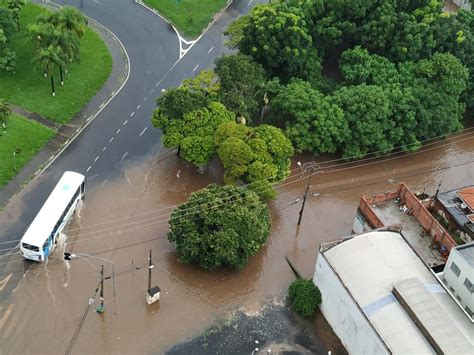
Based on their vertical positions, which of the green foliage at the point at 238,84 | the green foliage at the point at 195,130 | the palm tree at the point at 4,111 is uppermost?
the palm tree at the point at 4,111

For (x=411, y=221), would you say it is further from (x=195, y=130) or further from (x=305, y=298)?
(x=195, y=130)

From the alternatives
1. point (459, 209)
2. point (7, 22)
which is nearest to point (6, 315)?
point (7, 22)

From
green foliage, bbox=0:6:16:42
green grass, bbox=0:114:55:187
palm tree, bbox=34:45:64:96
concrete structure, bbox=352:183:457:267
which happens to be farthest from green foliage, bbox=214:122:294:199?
green foliage, bbox=0:6:16:42

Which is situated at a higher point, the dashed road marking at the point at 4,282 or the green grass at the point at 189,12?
the green grass at the point at 189,12

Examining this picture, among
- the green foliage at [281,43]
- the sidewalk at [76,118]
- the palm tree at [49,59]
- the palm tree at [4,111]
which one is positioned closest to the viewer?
the sidewalk at [76,118]

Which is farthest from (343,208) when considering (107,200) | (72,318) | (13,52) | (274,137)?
(13,52)

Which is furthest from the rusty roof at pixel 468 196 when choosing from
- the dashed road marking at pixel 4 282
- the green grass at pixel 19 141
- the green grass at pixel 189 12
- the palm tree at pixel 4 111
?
the palm tree at pixel 4 111

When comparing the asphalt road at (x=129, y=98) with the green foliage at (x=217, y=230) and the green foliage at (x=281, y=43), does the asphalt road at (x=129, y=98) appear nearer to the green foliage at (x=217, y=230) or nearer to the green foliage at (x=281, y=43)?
the green foliage at (x=281, y=43)

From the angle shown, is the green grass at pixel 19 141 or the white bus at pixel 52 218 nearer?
the white bus at pixel 52 218
